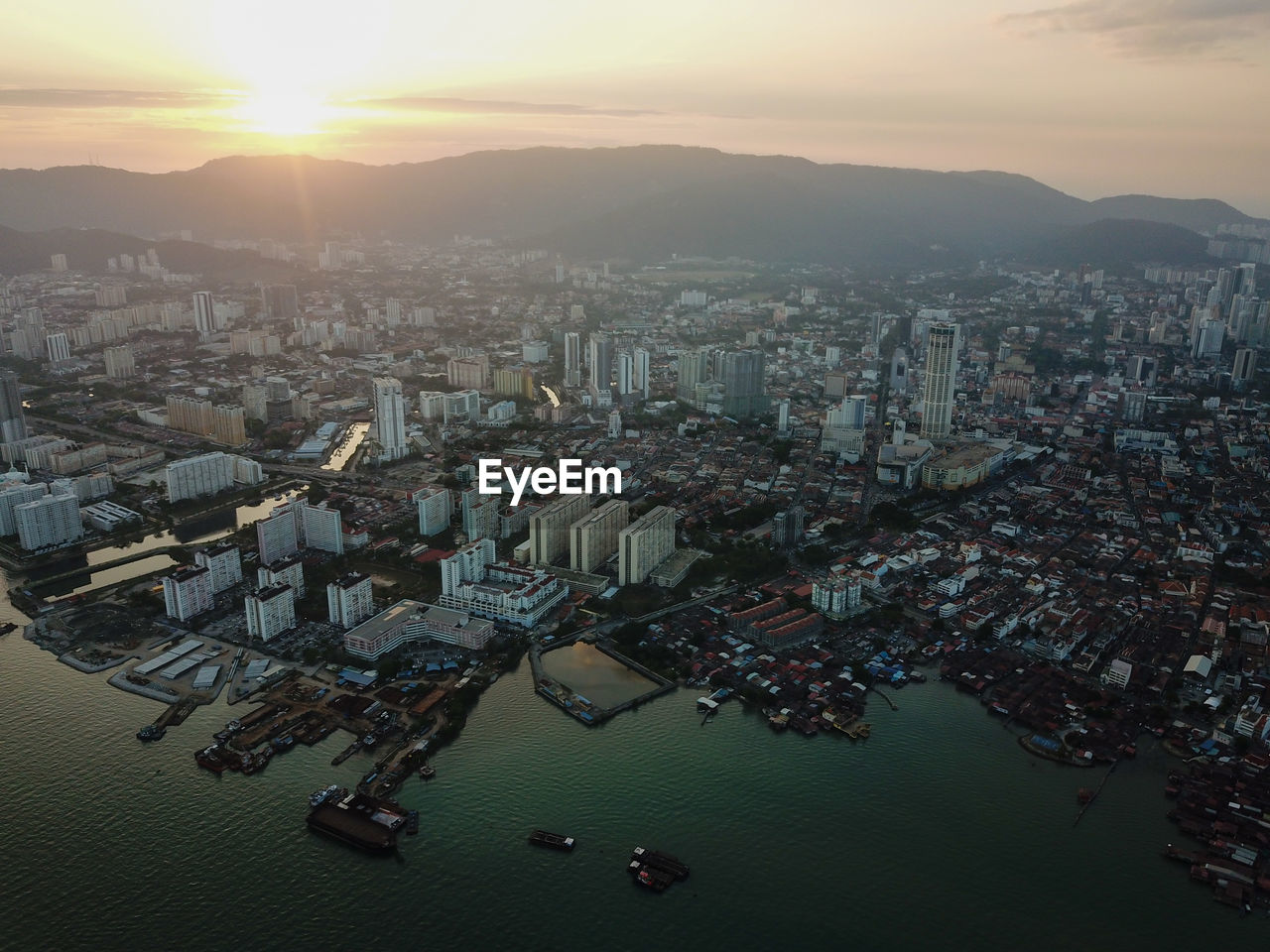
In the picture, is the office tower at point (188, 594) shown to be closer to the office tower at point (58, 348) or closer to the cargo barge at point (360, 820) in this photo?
the cargo barge at point (360, 820)

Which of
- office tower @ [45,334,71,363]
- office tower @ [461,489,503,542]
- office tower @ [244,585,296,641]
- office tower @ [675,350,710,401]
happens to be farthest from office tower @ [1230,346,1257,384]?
office tower @ [45,334,71,363]

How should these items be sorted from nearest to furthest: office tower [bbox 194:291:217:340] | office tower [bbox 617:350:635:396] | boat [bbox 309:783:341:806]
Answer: boat [bbox 309:783:341:806] → office tower [bbox 617:350:635:396] → office tower [bbox 194:291:217:340]

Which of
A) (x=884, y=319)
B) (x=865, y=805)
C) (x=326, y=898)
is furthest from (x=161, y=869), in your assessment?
(x=884, y=319)

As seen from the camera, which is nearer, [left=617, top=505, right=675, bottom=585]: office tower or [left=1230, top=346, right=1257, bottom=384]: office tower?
[left=617, top=505, right=675, bottom=585]: office tower

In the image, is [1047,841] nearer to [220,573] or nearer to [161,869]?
[161,869]

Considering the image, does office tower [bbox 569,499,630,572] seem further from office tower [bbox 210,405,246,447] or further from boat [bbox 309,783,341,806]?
office tower [bbox 210,405,246,447]

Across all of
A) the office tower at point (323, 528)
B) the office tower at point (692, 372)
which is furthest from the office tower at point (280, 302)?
the office tower at point (323, 528)
